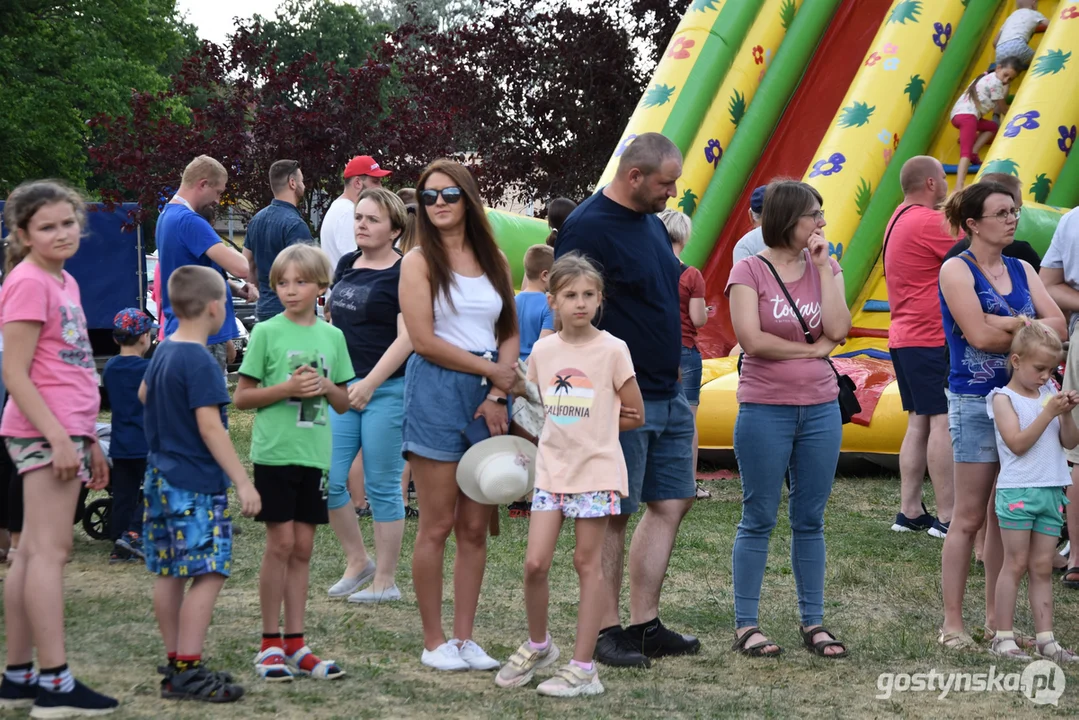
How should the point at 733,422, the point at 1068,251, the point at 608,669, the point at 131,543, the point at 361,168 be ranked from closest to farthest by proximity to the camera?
the point at 608,669 < the point at 1068,251 < the point at 131,543 < the point at 361,168 < the point at 733,422

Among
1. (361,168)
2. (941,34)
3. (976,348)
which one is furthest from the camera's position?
(941,34)

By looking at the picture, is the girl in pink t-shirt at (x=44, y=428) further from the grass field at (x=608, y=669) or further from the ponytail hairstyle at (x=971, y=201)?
the ponytail hairstyle at (x=971, y=201)

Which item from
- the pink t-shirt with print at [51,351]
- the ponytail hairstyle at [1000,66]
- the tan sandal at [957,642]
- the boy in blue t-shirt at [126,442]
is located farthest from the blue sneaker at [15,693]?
the ponytail hairstyle at [1000,66]

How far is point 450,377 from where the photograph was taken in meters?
4.38

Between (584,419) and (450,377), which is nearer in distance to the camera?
(584,419)

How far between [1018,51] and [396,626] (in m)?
6.96

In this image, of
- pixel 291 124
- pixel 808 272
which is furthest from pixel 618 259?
pixel 291 124

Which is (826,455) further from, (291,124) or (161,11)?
(161,11)

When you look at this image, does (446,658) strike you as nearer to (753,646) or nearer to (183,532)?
(183,532)

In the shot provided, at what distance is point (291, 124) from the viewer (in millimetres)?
14586

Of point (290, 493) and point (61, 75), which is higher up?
point (61, 75)

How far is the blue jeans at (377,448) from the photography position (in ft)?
17.9

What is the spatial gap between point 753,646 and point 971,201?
1870 millimetres

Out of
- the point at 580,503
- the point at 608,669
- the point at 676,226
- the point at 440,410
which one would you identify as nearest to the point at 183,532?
the point at 440,410
